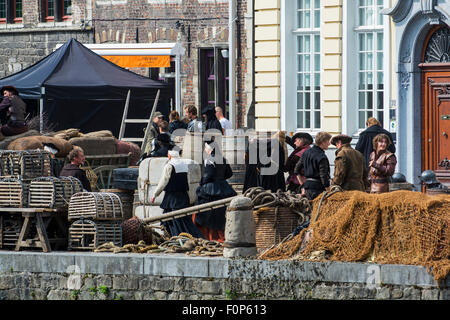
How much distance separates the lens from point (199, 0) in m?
31.5

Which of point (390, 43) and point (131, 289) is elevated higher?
point (390, 43)

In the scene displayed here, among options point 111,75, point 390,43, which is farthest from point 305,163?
point 111,75

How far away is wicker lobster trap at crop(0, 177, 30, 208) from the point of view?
1512 centimetres

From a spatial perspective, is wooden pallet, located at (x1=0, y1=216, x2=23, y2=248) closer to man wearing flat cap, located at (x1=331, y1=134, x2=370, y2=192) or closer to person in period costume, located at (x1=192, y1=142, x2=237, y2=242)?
person in period costume, located at (x1=192, y1=142, x2=237, y2=242)

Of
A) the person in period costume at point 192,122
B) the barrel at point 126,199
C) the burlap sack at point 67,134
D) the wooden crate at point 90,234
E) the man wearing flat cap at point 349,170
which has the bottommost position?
the wooden crate at point 90,234

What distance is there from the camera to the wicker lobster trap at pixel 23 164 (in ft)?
52.1

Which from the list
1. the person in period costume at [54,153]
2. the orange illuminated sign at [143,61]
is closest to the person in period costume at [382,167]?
the person in period costume at [54,153]

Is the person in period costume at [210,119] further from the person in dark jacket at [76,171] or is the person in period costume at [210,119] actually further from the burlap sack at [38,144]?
the person in dark jacket at [76,171]

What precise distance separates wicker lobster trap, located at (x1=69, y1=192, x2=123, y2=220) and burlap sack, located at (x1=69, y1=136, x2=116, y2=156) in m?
6.92

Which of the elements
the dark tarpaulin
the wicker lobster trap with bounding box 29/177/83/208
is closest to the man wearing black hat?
the dark tarpaulin

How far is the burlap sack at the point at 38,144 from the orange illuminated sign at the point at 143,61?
967 cm

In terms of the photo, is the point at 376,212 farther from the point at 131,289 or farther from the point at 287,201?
the point at 131,289
